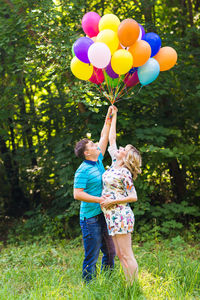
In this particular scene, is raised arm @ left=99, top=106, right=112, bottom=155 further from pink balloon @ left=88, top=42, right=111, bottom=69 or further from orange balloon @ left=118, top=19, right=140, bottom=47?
orange balloon @ left=118, top=19, right=140, bottom=47

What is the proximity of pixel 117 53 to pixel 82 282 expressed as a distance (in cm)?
229

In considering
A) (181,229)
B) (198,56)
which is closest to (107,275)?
(181,229)

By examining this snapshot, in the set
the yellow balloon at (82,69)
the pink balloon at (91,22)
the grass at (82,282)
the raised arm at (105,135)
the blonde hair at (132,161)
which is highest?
the pink balloon at (91,22)

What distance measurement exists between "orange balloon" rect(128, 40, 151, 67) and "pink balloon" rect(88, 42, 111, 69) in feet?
0.92

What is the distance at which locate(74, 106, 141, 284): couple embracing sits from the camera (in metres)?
2.93

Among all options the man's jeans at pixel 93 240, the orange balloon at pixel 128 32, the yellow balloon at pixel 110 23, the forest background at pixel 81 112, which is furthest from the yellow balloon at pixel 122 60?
the man's jeans at pixel 93 240

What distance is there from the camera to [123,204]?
9.76 ft

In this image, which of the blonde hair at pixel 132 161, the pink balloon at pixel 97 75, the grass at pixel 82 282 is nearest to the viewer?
the grass at pixel 82 282

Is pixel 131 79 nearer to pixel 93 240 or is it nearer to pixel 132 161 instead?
pixel 132 161

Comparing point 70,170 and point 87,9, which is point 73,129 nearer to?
point 70,170

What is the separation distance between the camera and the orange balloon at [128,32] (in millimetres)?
3285

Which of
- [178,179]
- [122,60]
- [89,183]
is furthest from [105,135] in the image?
[178,179]

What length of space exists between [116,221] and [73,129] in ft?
11.9

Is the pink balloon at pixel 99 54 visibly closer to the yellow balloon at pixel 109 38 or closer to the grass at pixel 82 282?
the yellow balloon at pixel 109 38
